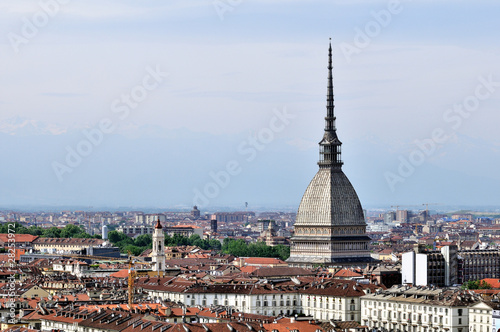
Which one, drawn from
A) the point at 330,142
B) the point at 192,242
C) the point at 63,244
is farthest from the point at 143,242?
the point at 330,142

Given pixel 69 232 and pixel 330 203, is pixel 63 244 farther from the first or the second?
pixel 330 203

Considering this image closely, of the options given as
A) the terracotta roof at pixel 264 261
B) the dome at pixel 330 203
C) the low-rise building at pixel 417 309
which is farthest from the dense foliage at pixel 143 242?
the low-rise building at pixel 417 309

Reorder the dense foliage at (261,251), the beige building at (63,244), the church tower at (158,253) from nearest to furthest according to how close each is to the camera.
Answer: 1. the church tower at (158,253)
2. the dense foliage at (261,251)
3. the beige building at (63,244)

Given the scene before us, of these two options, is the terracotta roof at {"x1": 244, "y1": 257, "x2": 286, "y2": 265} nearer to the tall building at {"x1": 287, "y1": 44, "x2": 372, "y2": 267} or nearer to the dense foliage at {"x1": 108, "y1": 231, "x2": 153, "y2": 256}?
the tall building at {"x1": 287, "y1": 44, "x2": 372, "y2": 267}

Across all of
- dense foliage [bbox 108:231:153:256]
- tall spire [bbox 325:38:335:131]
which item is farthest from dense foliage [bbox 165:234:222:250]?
tall spire [bbox 325:38:335:131]

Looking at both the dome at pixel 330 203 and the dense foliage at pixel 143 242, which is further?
the dense foliage at pixel 143 242

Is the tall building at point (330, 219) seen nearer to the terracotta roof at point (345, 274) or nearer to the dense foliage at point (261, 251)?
the terracotta roof at point (345, 274)

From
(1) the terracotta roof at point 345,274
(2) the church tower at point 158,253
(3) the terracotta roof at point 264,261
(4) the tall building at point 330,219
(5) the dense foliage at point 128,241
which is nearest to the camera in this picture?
(1) the terracotta roof at point 345,274
